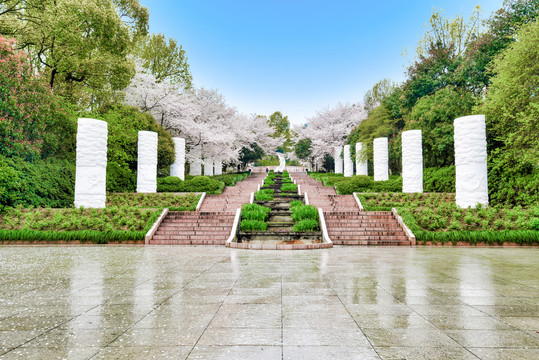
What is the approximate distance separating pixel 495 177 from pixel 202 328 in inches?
686

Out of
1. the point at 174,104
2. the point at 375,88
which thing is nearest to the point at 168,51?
the point at 174,104

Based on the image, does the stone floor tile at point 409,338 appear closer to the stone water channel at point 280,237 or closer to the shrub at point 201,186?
the stone water channel at point 280,237

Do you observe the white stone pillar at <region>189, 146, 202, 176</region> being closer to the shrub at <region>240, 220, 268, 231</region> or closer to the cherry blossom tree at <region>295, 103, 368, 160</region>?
the cherry blossom tree at <region>295, 103, 368, 160</region>

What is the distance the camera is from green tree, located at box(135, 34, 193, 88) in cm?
3108

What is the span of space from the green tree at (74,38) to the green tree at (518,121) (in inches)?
799

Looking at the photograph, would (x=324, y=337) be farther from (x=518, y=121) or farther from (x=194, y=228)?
(x=518, y=121)

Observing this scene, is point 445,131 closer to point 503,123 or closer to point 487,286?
point 503,123

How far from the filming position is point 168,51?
31266 mm

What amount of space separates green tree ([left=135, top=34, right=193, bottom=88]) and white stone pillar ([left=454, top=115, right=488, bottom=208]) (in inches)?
988

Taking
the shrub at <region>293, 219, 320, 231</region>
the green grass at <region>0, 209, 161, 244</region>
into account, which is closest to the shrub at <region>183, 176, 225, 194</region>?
the green grass at <region>0, 209, 161, 244</region>

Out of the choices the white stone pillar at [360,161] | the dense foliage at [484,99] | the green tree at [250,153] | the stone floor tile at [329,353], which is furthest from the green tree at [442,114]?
the stone floor tile at [329,353]

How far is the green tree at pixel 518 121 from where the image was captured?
13672 millimetres

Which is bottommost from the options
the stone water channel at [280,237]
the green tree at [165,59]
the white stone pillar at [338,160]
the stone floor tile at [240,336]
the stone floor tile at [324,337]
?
the stone water channel at [280,237]

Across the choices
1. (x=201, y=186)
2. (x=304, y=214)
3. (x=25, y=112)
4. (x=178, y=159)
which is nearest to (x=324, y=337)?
(x=304, y=214)
